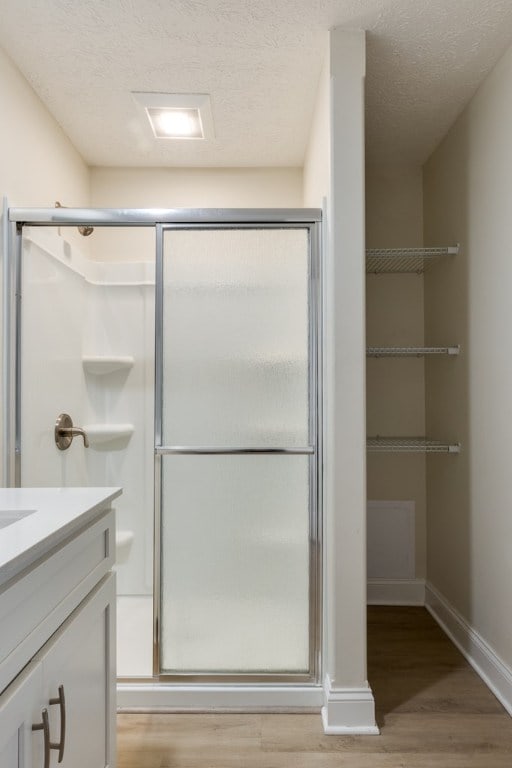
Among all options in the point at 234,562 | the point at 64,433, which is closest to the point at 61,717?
the point at 234,562

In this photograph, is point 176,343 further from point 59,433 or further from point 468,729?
point 468,729

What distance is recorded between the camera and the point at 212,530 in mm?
2033

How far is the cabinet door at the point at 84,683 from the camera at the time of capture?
1.02 metres

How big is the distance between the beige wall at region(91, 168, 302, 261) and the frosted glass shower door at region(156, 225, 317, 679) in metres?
1.16

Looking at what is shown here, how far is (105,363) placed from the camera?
289 centimetres

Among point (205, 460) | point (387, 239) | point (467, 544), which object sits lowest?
point (467, 544)

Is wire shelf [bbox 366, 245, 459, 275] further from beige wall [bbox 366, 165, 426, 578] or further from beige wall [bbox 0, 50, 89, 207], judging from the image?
beige wall [bbox 0, 50, 89, 207]

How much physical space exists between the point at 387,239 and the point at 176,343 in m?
1.63

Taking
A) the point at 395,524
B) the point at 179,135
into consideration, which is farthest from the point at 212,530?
the point at 179,135

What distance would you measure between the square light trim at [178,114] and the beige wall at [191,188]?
0.43 meters

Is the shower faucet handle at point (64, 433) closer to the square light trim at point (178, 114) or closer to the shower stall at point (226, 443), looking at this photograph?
the shower stall at point (226, 443)

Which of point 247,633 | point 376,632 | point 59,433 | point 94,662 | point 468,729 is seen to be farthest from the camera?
point 376,632

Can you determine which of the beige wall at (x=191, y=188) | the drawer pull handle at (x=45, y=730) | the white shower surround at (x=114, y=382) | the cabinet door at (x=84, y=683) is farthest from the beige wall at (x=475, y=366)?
the drawer pull handle at (x=45, y=730)

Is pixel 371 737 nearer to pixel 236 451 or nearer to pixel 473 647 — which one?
pixel 473 647
